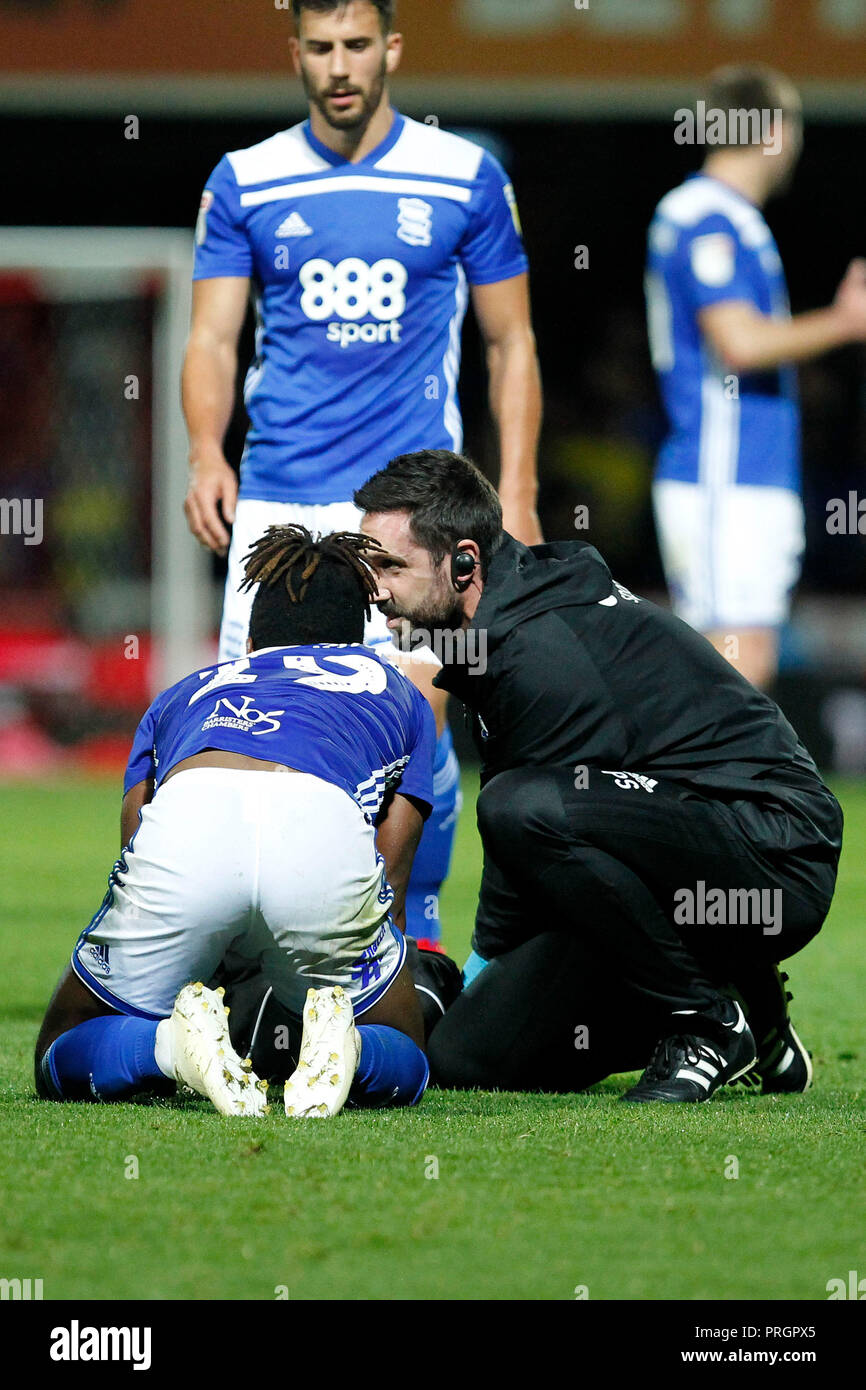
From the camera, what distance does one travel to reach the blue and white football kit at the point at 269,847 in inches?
129

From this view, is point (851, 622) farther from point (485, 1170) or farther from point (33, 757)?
point (485, 1170)

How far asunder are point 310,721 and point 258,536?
1709 millimetres

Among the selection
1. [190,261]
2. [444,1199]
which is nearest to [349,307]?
[444,1199]

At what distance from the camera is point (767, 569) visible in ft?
22.4

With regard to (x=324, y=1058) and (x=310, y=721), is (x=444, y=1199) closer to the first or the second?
(x=324, y=1058)

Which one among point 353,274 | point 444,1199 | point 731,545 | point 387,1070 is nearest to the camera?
point 444,1199

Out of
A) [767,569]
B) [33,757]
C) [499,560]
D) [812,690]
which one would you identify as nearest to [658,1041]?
[499,560]

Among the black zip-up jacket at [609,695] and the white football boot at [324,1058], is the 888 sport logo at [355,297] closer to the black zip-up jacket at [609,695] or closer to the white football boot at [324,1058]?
the black zip-up jacket at [609,695]

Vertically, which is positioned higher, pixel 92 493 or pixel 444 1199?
pixel 92 493

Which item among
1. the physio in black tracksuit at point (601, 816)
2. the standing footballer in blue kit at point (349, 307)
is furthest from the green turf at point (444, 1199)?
the standing footballer in blue kit at point (349, 307)

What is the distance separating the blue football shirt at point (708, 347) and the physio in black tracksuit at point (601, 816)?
2.95m

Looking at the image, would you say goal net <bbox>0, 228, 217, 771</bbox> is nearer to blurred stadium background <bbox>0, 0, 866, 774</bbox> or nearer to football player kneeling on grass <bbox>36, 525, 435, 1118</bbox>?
blurred stadium background <bbox>0, 0, 866, 774</bbox>

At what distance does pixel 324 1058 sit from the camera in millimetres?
3217

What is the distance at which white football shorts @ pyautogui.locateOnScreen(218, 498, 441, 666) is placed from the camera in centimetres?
493
